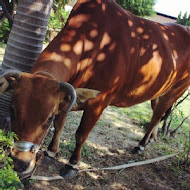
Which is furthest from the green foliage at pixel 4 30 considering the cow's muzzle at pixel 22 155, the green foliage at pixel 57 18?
the cow's muzzle at pixel 22 155

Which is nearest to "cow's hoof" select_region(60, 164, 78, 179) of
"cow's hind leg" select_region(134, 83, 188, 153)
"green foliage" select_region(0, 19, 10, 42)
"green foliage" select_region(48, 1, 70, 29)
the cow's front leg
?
the cow's front leg

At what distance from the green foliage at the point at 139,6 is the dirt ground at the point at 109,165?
2020 cm

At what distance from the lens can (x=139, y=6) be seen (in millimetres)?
25375

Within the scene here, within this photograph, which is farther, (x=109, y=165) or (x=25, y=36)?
(x=109, y=165)

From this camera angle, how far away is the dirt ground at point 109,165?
3.74 m

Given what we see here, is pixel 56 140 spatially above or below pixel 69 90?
below

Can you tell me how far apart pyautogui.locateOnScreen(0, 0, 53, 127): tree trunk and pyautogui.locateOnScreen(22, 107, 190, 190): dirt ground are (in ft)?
3.42

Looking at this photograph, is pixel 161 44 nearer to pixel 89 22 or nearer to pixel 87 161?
pixel 89 22

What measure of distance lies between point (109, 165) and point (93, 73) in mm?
1634

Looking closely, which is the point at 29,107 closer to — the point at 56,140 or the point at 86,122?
the point at 86,122

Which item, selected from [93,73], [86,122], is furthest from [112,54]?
[86,122]

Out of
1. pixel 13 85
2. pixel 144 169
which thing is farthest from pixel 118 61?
pixel 144 169

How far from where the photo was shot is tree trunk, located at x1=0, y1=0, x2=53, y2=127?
3.40 meters

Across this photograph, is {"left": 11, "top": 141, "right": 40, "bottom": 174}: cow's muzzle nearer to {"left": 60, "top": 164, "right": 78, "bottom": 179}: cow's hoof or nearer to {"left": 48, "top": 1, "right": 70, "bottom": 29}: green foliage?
{"left": 60, "top": 164, "right": 78, "bottom": 179}: cow's hoof
